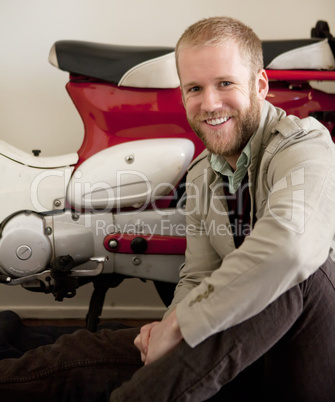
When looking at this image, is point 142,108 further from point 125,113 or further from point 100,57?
point 100,57

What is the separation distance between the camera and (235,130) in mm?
990

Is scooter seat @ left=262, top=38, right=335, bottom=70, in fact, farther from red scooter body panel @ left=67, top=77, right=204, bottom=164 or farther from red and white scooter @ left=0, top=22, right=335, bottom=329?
red scooter body panel @ left=67, top=77, right=204, bottom=164

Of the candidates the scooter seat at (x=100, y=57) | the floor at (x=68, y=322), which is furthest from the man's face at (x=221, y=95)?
the floor at (x=68, y=322)

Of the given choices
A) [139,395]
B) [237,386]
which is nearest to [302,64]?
[237,386]

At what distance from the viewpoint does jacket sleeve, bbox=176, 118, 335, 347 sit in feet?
2.35

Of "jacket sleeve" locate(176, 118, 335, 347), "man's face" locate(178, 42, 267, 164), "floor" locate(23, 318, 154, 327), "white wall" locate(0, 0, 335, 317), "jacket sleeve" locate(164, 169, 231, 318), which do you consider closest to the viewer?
"jacket sleeve" locate(176, 118, 335, 347)

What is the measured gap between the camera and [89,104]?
127 centimetres

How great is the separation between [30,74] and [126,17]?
397mm

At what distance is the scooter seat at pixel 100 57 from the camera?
3.99 ft

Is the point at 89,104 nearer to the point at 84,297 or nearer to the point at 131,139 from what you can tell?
the point at 131,139

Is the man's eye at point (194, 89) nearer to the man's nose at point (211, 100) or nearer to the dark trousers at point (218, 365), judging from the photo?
the man's nose at point (211, 100)

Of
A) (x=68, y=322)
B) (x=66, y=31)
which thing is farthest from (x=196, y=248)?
(x=66, y=31)

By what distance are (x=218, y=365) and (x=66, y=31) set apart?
1.29 meters

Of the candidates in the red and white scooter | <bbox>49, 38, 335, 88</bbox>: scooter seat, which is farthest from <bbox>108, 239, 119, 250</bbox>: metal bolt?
<bbox>49, 38, 335, 88</bbox>: scooter seat
